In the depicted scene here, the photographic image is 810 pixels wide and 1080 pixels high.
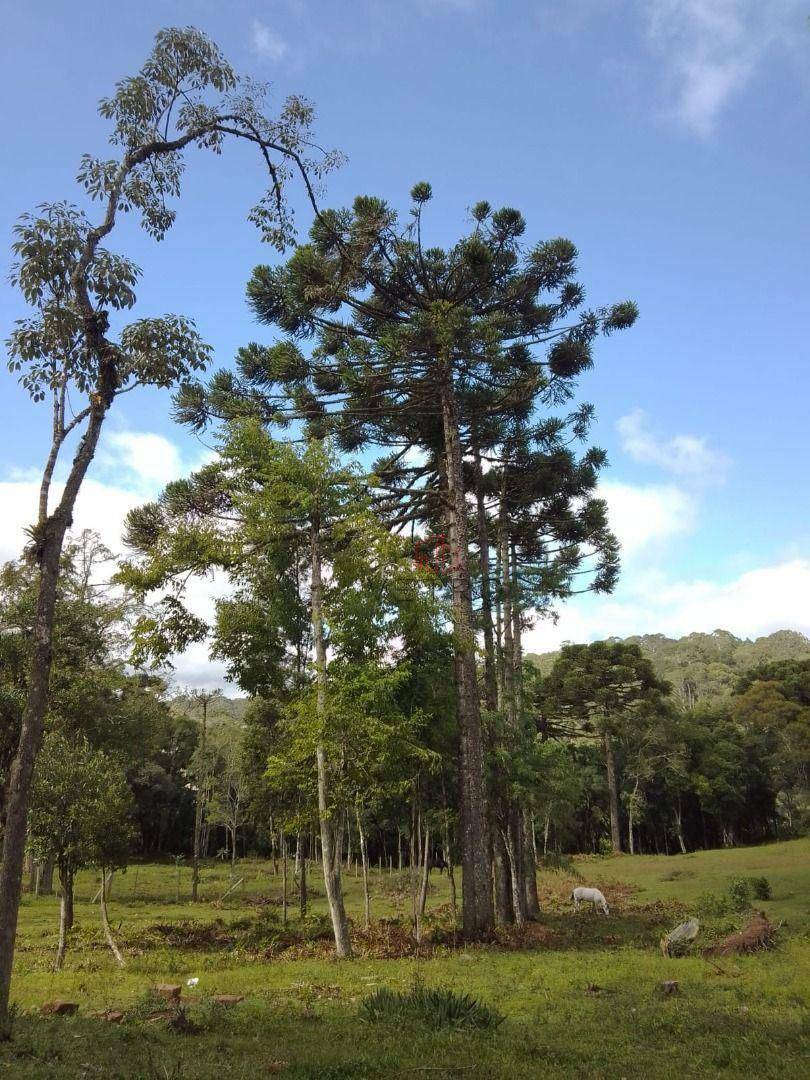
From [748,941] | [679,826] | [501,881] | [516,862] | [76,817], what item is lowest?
[679,826]

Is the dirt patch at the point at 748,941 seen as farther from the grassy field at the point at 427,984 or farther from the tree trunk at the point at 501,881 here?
the tree trunk at the point at 501,881

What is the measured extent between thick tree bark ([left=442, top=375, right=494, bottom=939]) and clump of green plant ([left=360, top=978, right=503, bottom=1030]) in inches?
238

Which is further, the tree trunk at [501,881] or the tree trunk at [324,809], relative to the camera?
the tree trunk at [501,881]

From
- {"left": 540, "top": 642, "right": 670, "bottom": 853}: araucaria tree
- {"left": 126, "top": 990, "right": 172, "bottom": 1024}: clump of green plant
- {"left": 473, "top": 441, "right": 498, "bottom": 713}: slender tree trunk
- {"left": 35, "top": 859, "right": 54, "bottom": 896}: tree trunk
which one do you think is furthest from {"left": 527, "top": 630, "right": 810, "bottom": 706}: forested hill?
{"left": 126, "top": 990, "right": 172, "bottom": 1024}: clump of green plant

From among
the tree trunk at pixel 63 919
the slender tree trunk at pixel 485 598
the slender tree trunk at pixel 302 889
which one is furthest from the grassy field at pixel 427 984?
the slender tree trunk at pixel 485 598

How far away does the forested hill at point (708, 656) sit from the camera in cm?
10581

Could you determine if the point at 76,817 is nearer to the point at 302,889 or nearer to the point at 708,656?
the point at 302,889

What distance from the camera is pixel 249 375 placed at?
19031mm

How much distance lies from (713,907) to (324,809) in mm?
12069

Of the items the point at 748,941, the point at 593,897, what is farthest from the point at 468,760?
the point at 593,897

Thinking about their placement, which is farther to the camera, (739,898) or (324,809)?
(739,898)

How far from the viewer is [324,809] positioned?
47.8ft

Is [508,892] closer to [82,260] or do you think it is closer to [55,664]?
[55,664]

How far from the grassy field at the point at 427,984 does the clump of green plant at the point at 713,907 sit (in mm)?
739
